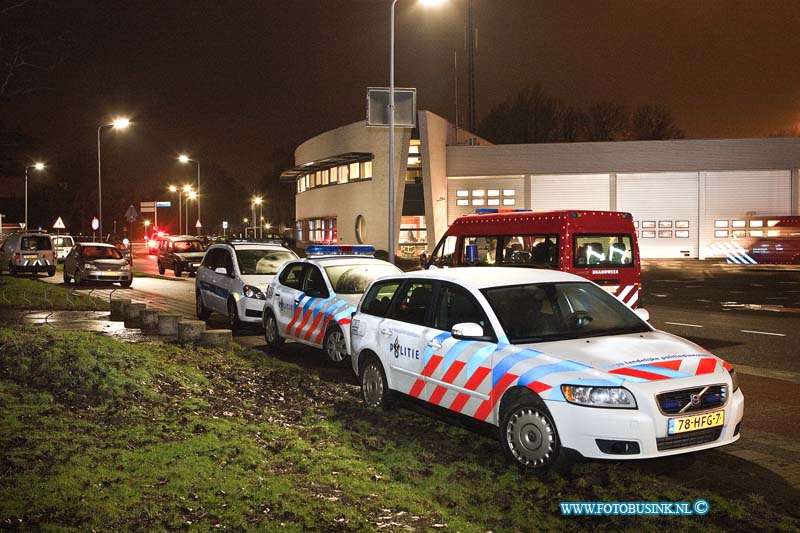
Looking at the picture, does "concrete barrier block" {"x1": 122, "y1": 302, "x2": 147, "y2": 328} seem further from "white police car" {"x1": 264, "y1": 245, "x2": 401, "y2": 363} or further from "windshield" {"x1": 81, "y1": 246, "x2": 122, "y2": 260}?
"windshield" {"x1": 81, "y1": 246, "x2": 122, "y2": 260}

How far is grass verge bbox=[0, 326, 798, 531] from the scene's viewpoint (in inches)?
187

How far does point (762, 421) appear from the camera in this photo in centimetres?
777

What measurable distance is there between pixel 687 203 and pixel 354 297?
44.3 m

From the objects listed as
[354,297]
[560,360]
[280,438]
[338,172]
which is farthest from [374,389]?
A: [338,172]

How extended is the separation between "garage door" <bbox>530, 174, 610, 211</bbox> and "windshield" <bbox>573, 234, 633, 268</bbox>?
38642 millimetres

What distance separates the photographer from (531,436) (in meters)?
5.93

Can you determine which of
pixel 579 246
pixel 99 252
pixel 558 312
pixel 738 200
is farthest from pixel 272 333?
pixel 738 200

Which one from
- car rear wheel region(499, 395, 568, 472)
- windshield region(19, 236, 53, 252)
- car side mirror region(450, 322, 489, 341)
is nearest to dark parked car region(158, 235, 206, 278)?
windshield region(19, 236, 53, 252)

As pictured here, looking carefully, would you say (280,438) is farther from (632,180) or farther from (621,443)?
(632,180)

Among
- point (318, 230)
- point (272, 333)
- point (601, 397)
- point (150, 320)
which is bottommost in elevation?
point (272, 333)

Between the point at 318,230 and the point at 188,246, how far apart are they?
87.0ft

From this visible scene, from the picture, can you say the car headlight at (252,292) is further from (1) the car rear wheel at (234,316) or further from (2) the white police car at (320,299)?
(2) the white police car at (320,299)

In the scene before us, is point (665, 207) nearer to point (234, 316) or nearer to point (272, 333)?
point (234, 316)

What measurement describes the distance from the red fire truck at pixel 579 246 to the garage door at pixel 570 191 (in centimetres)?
3827
